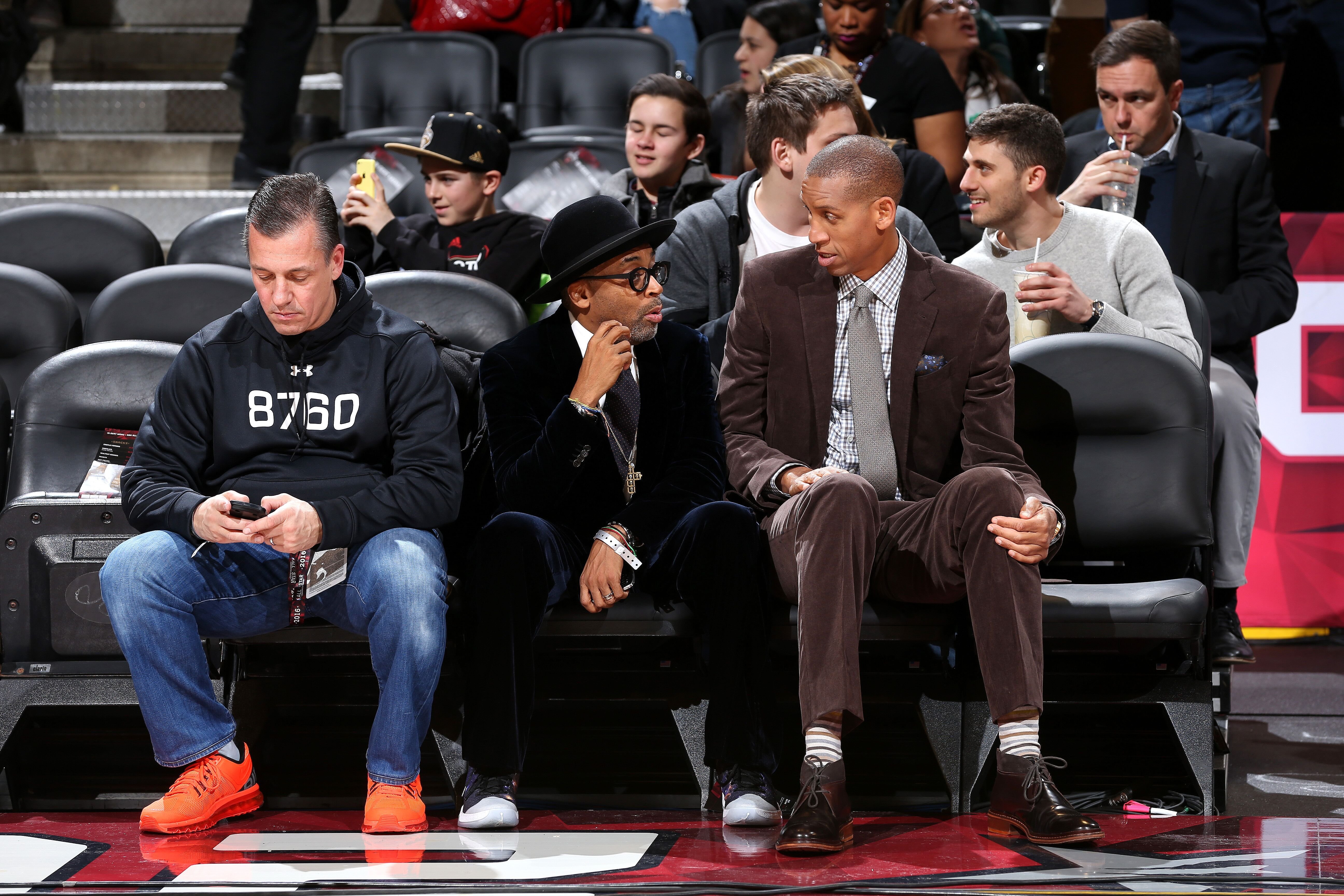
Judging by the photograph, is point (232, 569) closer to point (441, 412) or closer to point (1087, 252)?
point (441, 412)

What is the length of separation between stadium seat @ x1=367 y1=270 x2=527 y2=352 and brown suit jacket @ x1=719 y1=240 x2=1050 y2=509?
2.09 feet

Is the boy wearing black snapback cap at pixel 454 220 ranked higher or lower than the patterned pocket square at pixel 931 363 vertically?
higher

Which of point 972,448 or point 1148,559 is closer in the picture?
point 972,448

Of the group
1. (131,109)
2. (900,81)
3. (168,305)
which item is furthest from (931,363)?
(131,109)

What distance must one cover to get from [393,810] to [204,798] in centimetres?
37

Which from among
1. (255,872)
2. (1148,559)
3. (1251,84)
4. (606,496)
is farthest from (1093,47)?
(255,872)

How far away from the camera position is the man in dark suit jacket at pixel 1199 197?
162 inches

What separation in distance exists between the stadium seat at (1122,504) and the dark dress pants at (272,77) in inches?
146

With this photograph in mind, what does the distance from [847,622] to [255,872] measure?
116 cm

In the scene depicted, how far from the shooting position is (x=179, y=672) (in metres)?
2.84

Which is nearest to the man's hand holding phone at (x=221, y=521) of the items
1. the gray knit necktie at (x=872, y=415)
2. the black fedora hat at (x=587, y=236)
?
the black fedora hat at (x=587, y=236)

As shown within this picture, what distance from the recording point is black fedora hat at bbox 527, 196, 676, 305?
10.1 ft

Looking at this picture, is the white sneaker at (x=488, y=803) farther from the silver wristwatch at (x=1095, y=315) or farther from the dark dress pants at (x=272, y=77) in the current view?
the dark dress pants at (x=272, y=77)

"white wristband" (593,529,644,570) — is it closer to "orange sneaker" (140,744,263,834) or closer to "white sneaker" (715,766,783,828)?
"white sneaker" (715,766,783,828)
